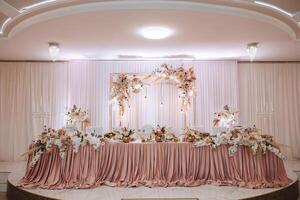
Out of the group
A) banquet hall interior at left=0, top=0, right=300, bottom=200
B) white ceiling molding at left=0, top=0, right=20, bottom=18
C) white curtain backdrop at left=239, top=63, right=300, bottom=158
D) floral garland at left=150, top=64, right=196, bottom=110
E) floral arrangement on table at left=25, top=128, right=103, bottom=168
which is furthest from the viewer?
white curtain backdrop at left=239, top=63, right=300, bottom=158

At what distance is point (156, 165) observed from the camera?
4918 millimetres

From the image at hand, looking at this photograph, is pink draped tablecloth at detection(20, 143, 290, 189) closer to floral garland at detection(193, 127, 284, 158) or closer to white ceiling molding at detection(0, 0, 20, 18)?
floral garland at detection(193, 127, 284, 158)

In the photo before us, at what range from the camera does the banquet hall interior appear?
4598 millimetres

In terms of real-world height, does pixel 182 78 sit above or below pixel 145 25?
below

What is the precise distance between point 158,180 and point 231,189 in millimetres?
1170

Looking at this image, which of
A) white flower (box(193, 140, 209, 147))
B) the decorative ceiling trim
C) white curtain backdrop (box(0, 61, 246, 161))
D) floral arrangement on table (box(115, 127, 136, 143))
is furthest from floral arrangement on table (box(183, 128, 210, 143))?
white curtain backdrop (box(0, 61, 246, 161))

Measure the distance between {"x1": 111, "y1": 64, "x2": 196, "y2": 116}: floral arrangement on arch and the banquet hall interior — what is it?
3cm

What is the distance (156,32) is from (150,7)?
1057 mm

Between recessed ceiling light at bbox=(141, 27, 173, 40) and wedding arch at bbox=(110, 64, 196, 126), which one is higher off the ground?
recessed ceiling light at bbox=(141, 27, 173, 40)

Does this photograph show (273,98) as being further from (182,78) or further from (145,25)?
(145,25)

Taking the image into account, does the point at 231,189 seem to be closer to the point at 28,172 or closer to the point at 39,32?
the point at 28,172

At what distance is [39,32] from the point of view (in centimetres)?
549

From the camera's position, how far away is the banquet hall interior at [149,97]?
460 cm

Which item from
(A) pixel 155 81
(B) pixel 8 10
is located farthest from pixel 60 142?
(A) pixel 155 81
